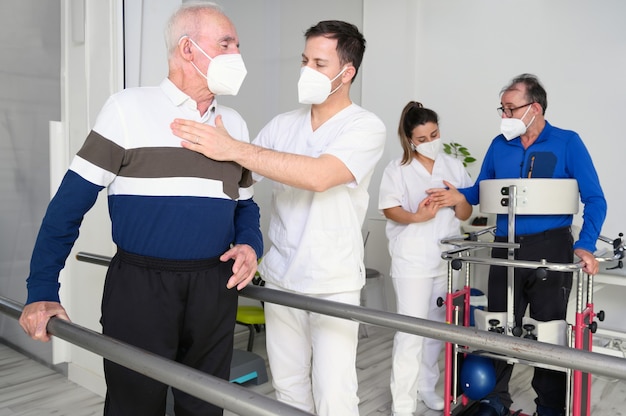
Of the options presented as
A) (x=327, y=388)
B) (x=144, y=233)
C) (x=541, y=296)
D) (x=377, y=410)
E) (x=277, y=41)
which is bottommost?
(x=377, y=410)

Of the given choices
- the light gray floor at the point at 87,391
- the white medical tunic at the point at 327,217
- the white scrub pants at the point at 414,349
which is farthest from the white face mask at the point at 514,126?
the light gray floor at the point at 87,391

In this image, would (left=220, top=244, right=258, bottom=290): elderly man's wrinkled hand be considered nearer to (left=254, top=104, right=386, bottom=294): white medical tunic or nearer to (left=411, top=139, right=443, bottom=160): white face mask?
(left=254, top=104, right=386, bottom=294): white medical tunic

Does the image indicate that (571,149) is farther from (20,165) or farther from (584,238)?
(20,165)

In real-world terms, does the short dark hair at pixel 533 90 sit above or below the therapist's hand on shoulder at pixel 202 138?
above

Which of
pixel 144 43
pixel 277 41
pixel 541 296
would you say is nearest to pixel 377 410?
pixel 541 296

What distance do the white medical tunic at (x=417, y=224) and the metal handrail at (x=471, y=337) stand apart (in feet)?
4.85

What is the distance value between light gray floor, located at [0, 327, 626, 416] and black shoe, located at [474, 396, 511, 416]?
0.34 m

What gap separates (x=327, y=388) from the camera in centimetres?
180

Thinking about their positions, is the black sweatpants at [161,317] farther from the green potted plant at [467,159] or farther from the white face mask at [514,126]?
the green potted plant at [467,159]

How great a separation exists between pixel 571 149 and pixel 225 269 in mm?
1830

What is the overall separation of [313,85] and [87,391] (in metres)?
2.38

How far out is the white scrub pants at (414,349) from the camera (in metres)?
2.83

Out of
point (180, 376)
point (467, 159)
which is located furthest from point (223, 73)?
point (467, 159)

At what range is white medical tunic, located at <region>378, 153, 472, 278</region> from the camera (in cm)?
291
